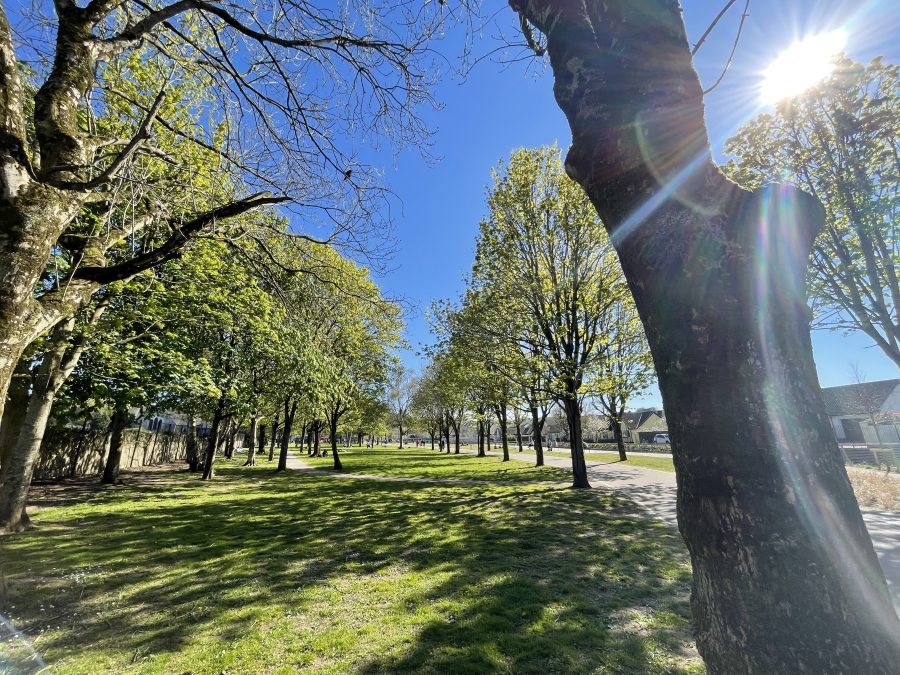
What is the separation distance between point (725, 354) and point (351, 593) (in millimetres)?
5102

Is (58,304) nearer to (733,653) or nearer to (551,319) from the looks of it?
(733,653)

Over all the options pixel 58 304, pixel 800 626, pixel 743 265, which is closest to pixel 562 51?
pixel 743 265

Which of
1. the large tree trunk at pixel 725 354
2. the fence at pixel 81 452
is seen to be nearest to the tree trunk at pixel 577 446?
the large tree trunk at pixel 725 354

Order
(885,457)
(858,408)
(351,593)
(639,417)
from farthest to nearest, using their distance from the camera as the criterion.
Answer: (639,417) < (858,408) < (885,457) < (351,593)

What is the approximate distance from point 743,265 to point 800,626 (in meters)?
1.32

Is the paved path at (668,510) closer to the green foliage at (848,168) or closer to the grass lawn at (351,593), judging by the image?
the grass lawn at (351,593)

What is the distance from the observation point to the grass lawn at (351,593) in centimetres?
344

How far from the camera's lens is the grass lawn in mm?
3439

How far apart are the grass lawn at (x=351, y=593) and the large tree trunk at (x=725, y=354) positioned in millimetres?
2666

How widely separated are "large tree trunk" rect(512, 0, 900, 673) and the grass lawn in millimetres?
2666

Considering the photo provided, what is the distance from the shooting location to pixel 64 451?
15703 millimetres

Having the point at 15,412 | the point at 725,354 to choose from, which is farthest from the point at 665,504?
the point at 15,412

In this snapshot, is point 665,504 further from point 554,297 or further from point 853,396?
point 853,396

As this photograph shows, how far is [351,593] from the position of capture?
4.82m
